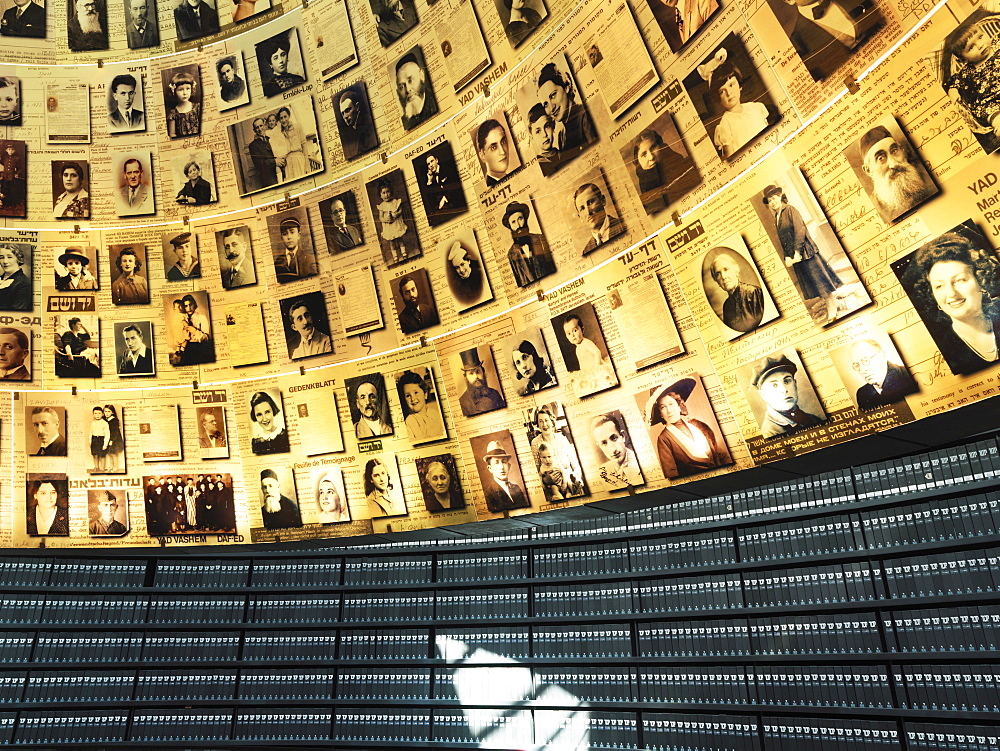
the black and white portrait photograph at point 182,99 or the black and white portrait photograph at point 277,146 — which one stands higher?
the black and white portrait photograph at point 182,99

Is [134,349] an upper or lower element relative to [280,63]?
lower

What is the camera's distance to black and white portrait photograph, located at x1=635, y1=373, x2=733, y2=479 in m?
5.16

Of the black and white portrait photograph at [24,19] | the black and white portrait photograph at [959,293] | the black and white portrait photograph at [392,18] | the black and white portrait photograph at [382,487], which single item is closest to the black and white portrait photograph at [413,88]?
the black and white portrait photograph at [392,18]

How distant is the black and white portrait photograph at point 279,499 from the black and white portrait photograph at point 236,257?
1.70m

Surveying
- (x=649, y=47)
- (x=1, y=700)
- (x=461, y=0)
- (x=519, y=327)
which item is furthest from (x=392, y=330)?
(x=1, y=700)

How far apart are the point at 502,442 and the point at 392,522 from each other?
1.42 metres

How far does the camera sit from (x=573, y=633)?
288 inches

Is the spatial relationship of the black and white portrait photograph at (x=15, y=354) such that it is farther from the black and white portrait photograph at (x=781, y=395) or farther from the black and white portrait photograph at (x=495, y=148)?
the black and white portrait photograph at (x=781, y=395)

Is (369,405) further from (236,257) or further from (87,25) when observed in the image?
(87,25)

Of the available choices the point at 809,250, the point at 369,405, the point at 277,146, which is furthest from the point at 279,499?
the point at 809,250

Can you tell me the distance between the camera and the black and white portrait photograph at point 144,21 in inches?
287

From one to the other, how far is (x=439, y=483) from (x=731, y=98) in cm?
380

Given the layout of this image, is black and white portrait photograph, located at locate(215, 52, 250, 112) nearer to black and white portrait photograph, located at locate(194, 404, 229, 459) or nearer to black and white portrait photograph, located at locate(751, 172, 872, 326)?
black and white portrait photograph, located at locate(194, 404, 229, 459)

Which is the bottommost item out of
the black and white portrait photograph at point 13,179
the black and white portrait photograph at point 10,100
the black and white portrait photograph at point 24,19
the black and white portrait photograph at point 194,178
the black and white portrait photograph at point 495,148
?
the black and white portrait photograph at point 495,148
